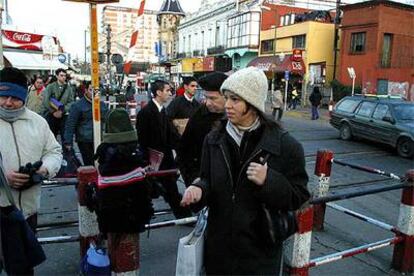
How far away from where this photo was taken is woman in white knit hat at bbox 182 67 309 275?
2.25 meters

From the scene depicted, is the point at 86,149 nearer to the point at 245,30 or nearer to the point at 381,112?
the point at 381,112

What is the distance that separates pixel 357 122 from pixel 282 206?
42.0 ft

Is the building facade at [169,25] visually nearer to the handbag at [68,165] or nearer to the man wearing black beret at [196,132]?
the handbag at [68,165]

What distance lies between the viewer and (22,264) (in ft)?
8.64

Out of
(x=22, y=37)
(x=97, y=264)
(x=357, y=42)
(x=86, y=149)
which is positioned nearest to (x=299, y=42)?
(x=357, y=42)

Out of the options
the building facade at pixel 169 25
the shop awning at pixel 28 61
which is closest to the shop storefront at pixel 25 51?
the shop awning at pixel 28 61

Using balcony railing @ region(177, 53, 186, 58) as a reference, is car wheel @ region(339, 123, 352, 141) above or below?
below

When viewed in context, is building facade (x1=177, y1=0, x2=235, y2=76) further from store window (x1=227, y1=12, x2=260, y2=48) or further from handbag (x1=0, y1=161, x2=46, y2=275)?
Answer: handbag (x1=0, y1=161, x2=46, y2=275)

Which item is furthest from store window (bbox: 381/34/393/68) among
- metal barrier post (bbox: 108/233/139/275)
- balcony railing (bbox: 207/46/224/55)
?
metal barrier post (bbox: 108/233/139/275)

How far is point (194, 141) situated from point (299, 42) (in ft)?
107

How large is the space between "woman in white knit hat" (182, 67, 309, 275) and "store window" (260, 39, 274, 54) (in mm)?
38460

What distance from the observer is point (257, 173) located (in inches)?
82.4

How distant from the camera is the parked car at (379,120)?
39.3 ft

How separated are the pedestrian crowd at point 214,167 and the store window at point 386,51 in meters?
27.9
